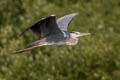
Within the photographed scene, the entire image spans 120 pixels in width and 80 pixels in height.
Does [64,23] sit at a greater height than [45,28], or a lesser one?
lesser

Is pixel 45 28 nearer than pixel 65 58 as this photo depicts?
Yes

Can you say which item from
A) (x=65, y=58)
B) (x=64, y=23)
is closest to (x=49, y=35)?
(x=64, y=23)

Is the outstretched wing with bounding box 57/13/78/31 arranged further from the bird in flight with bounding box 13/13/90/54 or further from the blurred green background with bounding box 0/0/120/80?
the blurred green background with bounding box 0/0/120/80

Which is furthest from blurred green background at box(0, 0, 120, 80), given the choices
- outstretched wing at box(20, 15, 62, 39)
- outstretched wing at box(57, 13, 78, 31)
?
outstretched wing at box(20, 15, 62, 39)

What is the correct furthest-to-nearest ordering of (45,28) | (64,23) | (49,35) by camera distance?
(64,23), (49,35), (45,28)

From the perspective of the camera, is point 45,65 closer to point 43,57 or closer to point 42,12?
point 43,57

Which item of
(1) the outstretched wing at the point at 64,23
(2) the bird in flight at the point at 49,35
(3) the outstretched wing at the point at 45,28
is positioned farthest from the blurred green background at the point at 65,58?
(3) the outstretched wing at the point at 45,28

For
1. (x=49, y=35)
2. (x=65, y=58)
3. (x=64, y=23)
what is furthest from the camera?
(x=65, y=58)

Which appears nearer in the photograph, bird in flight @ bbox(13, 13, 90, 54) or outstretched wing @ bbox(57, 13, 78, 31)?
bird in flight @ bbox(13, 13, 90, 54)

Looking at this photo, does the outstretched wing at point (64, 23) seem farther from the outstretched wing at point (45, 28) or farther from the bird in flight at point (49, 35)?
the outstretched wing at point (45, 28)

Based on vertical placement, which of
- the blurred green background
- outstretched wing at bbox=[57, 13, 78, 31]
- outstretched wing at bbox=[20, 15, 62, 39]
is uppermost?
outstretched wing at bbox=[20, 15, 62, 39]

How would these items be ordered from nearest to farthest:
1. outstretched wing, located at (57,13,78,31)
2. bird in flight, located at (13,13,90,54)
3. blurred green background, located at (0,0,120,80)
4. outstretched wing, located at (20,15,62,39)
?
outstretched wing, located at (20,15,62,39)
bird in flight, located at (13,13,90,54)
outstretched wing, located at (57,13,78,31)
blurred green background, located at (0,0,120,80)

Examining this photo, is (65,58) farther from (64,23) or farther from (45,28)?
(45,28)

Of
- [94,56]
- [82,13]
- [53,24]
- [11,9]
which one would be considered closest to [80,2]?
[82,13]
